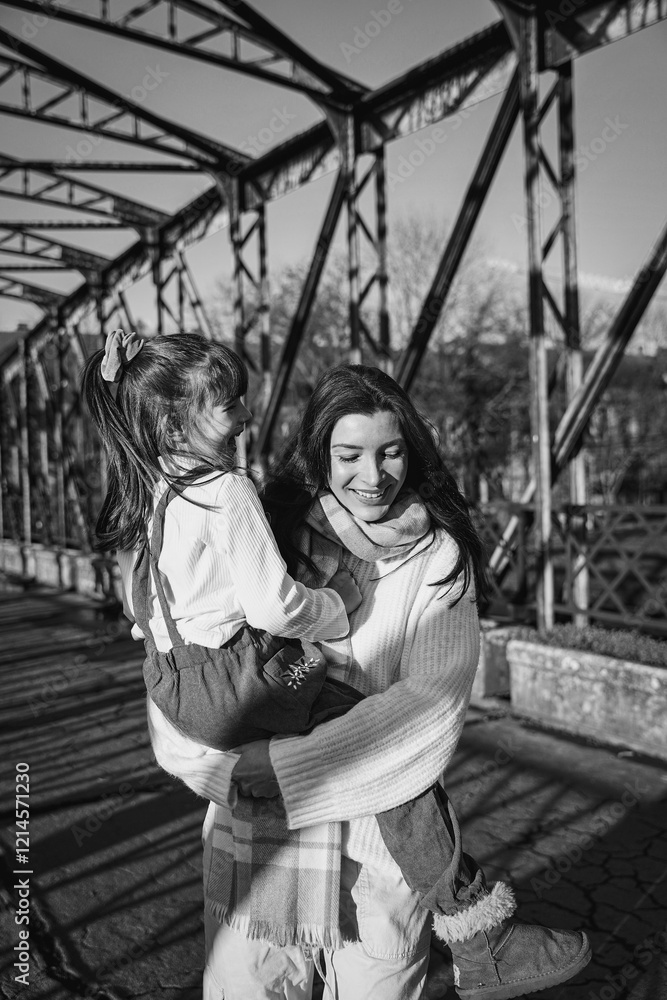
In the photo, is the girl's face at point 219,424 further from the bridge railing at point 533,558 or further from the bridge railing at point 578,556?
the bridge railing at point 578,556

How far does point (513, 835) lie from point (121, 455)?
327cm

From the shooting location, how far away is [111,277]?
13.9m

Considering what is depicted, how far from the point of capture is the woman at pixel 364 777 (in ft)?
5.32

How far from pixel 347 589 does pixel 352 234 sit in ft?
Answer: 22.2

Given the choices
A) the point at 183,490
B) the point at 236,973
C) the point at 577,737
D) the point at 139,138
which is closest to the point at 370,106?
the point at 139,138

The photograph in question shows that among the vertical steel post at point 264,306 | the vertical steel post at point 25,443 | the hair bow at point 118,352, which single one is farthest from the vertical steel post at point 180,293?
the hair bow at point 118,352

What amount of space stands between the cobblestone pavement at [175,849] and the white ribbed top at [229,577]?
2.00 metres

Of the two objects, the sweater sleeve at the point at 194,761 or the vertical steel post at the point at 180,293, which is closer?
the sweater sleeve at the point at 194,761

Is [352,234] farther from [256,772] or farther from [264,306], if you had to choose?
[256,772]

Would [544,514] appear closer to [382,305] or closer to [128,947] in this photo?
[382,305]

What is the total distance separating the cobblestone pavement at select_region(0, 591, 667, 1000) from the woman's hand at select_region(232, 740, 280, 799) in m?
1.80

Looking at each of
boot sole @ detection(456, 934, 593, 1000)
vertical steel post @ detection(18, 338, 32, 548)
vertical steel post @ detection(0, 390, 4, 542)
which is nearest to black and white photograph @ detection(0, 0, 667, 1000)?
boot sole @ detection(456, 934, 593, 1000)

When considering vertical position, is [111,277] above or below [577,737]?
above

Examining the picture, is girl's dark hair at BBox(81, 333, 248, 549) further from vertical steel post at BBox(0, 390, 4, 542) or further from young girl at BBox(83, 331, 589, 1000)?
vertical steel post at BBox(0, 390, 4, 542)
